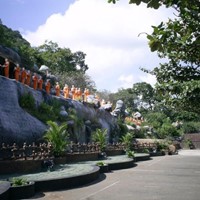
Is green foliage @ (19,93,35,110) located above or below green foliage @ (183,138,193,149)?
above

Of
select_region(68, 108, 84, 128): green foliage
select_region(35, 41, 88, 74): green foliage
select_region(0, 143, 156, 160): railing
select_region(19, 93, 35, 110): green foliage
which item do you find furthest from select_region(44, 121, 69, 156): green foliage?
select_region(35, 41, 88, 74): green foliage

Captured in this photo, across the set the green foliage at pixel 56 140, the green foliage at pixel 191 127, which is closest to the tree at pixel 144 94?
the green foliage at pixel 191 127

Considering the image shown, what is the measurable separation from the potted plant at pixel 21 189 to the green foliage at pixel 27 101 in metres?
9.70

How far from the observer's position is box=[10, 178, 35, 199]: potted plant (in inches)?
341

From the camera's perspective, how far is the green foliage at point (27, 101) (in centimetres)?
1855

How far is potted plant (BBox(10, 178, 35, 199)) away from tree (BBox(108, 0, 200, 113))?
447 cm

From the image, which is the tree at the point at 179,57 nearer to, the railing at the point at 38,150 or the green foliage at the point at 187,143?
the railing at the point at 38,150

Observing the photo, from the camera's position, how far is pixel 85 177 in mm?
11562

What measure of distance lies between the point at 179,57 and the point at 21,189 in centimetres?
661

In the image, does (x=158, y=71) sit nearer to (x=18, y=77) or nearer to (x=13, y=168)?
(x=13, y=168)

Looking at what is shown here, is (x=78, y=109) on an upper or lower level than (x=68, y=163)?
upper

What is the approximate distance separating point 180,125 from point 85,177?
49.2 metres

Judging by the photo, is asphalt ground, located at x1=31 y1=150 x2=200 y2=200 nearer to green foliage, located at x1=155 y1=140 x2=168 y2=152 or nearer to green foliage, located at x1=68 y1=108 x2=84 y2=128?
green foliage, located at x1=68 y1=108 x2=84 y2=128

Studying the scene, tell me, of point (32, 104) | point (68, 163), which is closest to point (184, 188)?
point (68, 163)
